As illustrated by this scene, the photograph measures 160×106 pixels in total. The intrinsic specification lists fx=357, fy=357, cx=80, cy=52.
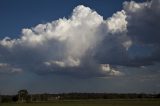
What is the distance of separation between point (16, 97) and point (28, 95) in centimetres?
635

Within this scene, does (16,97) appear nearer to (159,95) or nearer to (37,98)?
(37,98)

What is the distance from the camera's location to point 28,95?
186625 millimetres

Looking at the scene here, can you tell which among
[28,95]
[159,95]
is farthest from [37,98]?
[159,95]

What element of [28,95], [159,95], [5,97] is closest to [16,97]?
[28,95]

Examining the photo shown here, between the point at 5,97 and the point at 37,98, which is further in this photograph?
the point at 37,98

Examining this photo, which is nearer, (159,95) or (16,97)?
(16,97)

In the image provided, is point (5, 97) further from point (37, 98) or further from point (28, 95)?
point (37, 98)

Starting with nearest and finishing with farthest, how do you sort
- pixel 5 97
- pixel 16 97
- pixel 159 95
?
pixel 5 97 < pixel 16 97 < pixel 159 95

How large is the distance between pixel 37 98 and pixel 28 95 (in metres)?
13.8

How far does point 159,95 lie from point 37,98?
222ft

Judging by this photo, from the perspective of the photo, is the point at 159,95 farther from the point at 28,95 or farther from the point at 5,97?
the point at 5,97

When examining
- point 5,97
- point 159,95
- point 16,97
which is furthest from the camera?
point 159,95

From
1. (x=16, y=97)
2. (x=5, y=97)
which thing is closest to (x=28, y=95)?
(x=16, y=97)

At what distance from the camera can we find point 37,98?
200 meters
